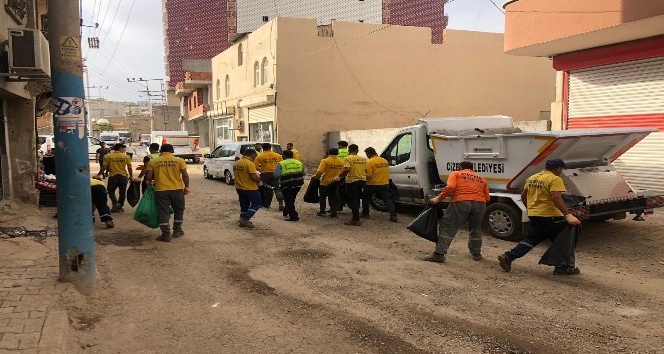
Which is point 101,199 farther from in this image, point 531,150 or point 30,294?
point 531,150

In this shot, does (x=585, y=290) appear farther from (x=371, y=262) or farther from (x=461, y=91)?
(x=461, y=91)

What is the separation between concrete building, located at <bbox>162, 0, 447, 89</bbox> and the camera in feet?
120

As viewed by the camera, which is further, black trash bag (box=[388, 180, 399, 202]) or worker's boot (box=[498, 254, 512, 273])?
black trash bag (box=[388, 180, 399, 202])

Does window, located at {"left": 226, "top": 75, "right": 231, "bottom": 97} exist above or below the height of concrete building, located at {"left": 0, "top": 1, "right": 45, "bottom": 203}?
above

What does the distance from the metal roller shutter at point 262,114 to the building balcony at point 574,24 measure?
14.1 metres

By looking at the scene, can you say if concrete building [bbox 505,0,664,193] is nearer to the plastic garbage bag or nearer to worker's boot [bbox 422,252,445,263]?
worker's boot [bbox 422,252,445,263]

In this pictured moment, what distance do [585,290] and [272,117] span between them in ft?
68.8

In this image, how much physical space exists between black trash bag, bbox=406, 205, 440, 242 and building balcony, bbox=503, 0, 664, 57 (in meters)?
6.54

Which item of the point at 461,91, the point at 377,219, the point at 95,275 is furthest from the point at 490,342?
the point at 461,91

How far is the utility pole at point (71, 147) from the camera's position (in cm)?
486

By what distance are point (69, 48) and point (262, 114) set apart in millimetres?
22168

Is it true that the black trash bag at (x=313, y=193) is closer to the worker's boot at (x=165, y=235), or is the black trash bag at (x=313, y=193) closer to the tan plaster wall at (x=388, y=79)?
the worker's boot at (x=165, y=235)

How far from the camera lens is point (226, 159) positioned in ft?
57.2

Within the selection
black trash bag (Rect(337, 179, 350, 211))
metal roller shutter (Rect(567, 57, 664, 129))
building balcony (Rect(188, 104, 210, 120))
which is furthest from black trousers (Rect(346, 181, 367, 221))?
building balcony (Rect(188, 104, 210, 120))
